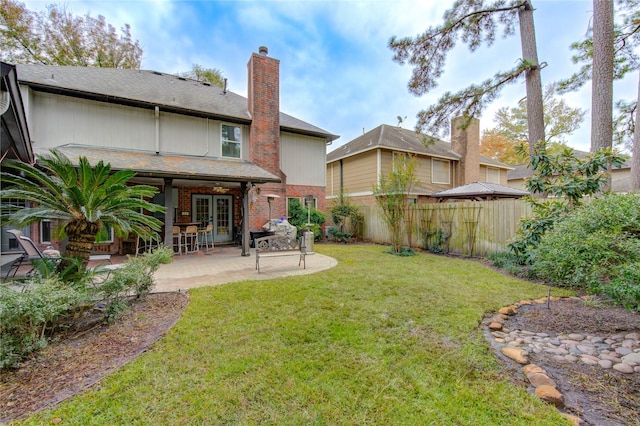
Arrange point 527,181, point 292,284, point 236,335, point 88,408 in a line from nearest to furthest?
point 88,408 < point 236,335 < point 292,284 < point 527,181

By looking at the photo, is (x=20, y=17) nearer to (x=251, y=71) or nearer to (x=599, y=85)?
(x=251, y=71)

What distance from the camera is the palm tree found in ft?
11.9

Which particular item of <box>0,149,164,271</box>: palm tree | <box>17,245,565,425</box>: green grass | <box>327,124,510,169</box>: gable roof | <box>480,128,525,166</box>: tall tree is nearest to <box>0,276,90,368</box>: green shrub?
<box>17,245,565,425</box>: green grass

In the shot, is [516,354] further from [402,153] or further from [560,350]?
[402,153]

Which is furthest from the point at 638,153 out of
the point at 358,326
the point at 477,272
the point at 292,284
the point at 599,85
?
the point at 292,284

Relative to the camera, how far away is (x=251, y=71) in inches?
484

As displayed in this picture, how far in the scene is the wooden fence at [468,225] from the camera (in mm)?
8539

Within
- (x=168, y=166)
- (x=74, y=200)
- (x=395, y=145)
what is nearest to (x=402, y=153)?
(x=395, y=145)

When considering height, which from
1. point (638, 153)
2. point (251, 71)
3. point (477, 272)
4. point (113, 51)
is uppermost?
point (113, 51)

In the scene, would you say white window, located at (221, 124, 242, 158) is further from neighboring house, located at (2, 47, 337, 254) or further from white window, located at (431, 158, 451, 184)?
white window, located at (431, 158, 451, 184)

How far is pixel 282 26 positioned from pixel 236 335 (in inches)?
436

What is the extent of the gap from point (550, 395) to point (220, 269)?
6.88 metres

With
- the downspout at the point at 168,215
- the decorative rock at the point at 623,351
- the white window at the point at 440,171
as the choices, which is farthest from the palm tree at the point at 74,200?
the white window at the point at 440,171

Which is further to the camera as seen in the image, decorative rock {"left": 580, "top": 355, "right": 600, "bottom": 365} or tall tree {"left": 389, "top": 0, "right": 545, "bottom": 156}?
tall tree {"left": 389, "top": 0, "right": 545, "bottom": 156}
